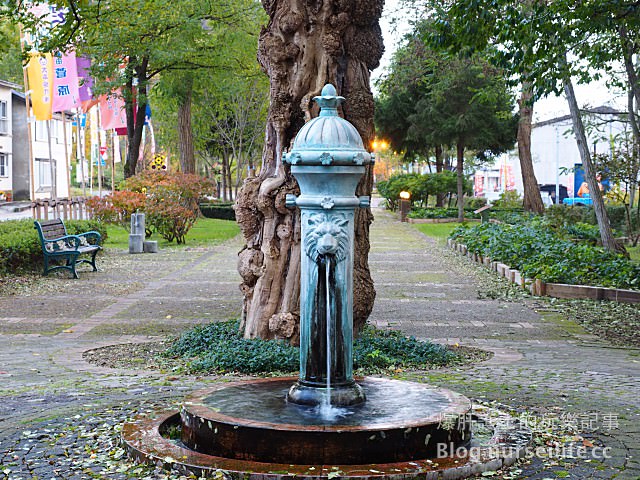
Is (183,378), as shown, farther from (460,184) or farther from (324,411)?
(460,184)

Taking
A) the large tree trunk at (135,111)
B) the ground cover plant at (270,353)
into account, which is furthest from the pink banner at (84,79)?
the ground cover plant at (270,353)

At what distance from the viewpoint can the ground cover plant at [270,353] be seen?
7.80 meters

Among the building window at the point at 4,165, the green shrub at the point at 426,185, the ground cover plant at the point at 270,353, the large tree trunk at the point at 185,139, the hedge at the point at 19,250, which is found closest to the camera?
the ground cover plant at the point at 270,353

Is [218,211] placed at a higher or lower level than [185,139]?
lower

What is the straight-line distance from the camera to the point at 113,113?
32.3 m

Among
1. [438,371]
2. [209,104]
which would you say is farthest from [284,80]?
[209,104]

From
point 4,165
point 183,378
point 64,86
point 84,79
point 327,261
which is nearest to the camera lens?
point 327,261

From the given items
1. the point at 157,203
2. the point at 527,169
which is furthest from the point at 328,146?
the point at 527,169

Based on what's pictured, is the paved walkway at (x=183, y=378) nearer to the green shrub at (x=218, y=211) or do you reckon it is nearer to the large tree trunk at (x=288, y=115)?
the large tree trunk at (x=288, y=115)

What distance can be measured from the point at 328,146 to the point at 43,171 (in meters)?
58.5

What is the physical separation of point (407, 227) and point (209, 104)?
14191 millimetres

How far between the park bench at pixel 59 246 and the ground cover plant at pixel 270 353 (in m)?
7.39

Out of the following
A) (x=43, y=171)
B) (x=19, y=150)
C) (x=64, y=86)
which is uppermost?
(x=64, y=86)

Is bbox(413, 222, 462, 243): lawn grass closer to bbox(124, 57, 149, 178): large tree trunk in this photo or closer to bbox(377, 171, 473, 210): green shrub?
bbox(377, 171, 473, 210): green shrub
